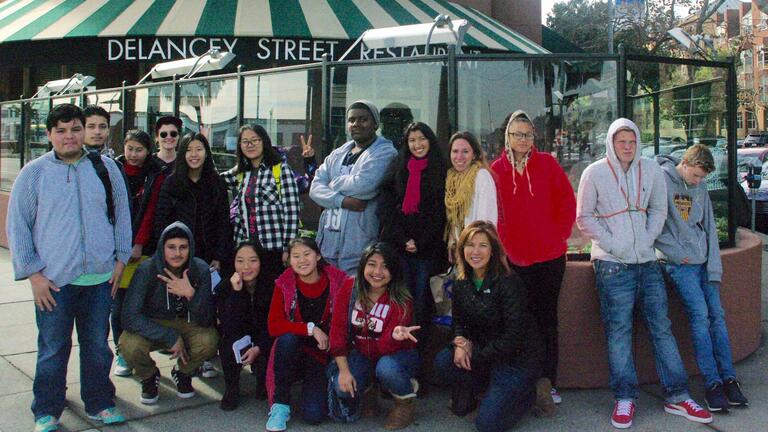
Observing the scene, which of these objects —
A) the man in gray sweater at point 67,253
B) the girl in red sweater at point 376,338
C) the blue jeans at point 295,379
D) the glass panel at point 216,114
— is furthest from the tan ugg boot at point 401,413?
the glass panel at point 216,114

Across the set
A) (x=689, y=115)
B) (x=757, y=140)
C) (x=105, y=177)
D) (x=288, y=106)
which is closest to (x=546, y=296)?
(x=105, y=177)

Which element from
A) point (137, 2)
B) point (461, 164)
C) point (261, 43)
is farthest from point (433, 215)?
point (137, 2)

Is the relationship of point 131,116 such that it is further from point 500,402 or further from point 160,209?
point 500,402

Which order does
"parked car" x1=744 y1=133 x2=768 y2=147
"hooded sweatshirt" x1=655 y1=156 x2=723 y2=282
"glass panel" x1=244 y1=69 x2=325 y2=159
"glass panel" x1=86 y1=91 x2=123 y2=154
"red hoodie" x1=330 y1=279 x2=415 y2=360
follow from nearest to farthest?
"red hoodie" x1=330 y1=279 x2=415 y2=360
"hooded sweatshirt" x1=655 y1=156 x2=723 y2=282
"glass panel" x1=244 y1=69 x2=325 y2=159
"glass panel" x1=86 y1=91 x2=123 y2=154
"parked car" x1=744 y1=133 x2=768 y2=147

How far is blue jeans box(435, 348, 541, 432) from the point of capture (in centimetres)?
406

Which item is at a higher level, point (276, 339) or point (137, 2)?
point (137, 2)

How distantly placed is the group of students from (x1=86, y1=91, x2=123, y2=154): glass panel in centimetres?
500

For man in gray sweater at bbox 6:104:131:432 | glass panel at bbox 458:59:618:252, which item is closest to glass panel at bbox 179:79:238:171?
glass panel at bbox 458:59:618:252

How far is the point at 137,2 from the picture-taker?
1312 cm

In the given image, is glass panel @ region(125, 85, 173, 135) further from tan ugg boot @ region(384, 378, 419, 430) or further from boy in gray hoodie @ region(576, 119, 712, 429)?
boy in gray hoodie @ region(576, 119, 712, 429)

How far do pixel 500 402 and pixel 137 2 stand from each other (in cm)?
1141

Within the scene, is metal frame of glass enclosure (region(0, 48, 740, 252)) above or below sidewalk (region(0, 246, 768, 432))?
above

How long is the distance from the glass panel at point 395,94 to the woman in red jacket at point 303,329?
173cm

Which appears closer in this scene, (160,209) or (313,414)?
(313,414)
